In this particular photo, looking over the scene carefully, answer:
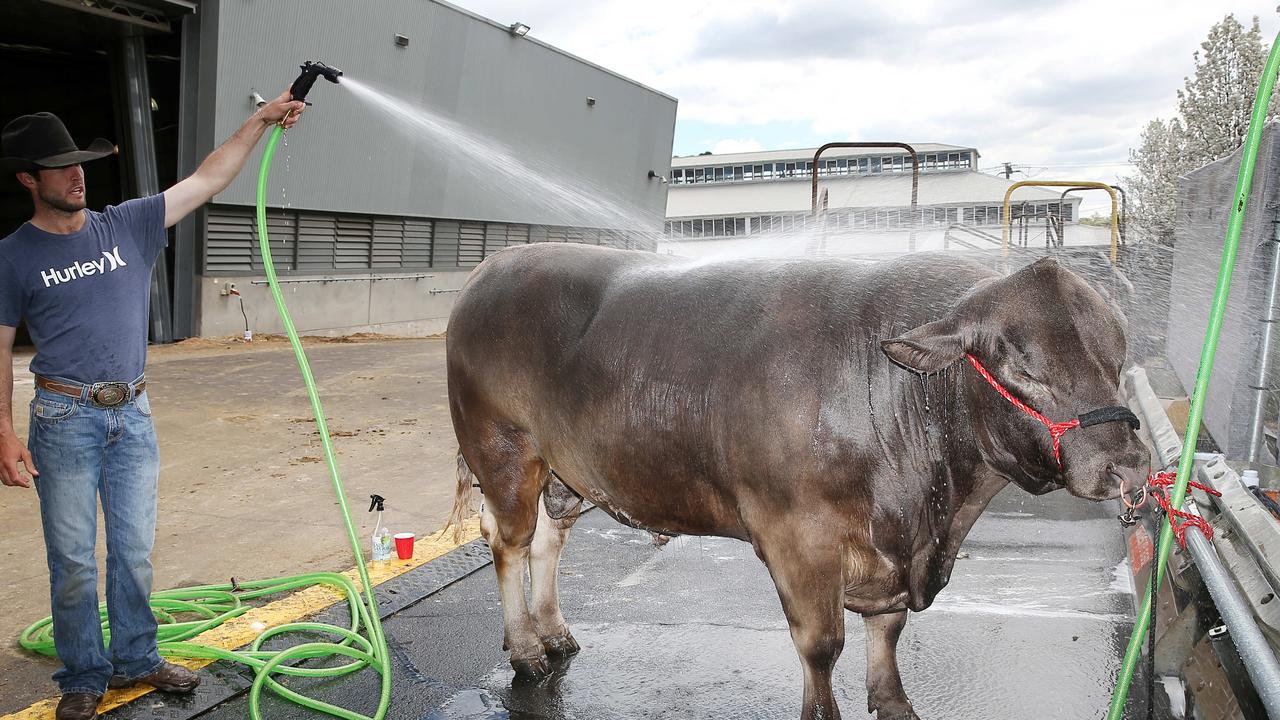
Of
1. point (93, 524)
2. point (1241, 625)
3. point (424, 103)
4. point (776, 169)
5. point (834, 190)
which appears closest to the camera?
point (1241, 625)

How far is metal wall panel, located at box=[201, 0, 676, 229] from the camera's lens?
643 inches

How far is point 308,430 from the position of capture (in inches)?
348

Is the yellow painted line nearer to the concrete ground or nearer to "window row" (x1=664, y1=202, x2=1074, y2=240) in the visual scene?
the concrete ground

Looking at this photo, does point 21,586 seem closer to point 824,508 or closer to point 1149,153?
point 824,508

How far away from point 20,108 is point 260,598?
852 inches

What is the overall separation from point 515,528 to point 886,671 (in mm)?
1540

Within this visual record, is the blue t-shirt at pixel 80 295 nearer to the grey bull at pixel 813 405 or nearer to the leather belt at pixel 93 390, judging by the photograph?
the leather belt at pixel 93 390

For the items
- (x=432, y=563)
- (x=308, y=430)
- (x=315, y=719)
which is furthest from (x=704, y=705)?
(x=308, y=430)

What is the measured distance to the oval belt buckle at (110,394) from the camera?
11.3 feet

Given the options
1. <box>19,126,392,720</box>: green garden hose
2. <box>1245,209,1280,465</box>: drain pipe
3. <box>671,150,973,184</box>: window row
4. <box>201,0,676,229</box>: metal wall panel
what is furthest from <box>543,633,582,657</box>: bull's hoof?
<box>671,150,973,184</box>: window row

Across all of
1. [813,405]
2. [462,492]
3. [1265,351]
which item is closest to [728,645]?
[462,492]

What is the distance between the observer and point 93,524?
3467 mm

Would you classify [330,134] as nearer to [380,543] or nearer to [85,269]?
[380,543]

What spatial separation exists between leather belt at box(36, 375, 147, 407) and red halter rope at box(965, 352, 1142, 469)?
9.50 feet
